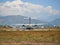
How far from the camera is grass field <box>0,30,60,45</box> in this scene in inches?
153

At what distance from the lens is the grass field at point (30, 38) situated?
12.7 feet

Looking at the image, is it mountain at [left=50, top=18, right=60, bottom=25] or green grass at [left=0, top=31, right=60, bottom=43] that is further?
green grass at [left=0, top=31, right=60, bottom=43]

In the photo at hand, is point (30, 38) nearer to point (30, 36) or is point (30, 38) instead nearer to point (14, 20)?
point (30, 36)

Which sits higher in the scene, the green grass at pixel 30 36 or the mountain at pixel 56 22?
the mountain at pixel 56 22

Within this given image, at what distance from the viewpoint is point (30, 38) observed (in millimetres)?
3910

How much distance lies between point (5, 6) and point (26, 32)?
100 cm

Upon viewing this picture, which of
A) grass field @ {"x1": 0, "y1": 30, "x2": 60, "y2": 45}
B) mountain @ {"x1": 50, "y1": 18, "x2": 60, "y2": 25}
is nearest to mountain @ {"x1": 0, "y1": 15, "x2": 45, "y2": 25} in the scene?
grass field @ {"x1": 0, "y1": 30, "x2": 60, "y2": 45}

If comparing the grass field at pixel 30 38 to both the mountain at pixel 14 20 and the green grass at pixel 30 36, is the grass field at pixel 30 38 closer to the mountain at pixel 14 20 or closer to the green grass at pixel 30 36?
the green grass at pixel 30 36

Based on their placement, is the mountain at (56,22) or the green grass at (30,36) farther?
the green grass at (30,36)

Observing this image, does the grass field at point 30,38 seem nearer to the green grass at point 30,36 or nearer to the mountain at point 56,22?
the green grass at point 30,36

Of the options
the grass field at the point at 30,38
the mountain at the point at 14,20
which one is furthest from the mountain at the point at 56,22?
the mountain at the point at 14,20

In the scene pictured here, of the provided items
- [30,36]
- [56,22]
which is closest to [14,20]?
[30,36]

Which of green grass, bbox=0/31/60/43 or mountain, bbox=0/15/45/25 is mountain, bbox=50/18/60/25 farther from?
mountain, bbox=0/15/45/25

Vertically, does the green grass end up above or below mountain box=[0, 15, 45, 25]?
below
